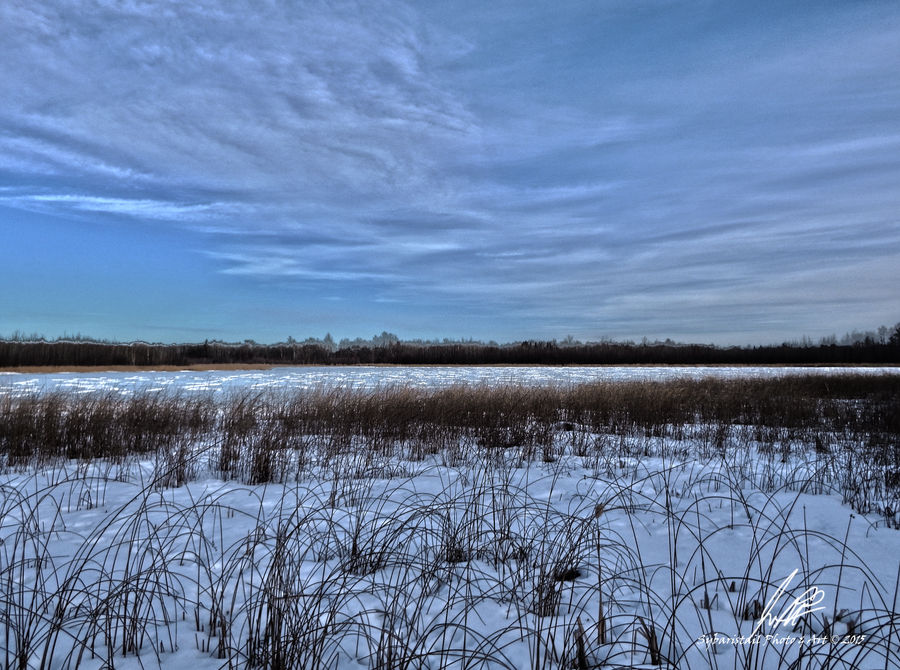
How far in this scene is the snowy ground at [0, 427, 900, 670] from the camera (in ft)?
8.40

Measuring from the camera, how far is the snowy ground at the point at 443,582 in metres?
2.56

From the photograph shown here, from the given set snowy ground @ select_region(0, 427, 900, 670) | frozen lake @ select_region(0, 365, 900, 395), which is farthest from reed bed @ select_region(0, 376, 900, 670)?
frozen lake @ select_region(0, 365, 900, 395)

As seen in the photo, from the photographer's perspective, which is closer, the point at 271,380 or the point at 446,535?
the point at 446,535

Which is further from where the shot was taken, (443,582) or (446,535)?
(446,535)

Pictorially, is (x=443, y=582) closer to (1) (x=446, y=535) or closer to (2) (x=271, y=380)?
(1) (x=446, y=535)

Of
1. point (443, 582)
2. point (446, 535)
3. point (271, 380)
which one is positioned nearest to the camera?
point (443, 582)

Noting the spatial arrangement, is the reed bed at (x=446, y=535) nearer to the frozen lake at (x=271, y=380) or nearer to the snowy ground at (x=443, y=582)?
the snowy ground at (x=443, y=582)

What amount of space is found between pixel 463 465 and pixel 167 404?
328 inches

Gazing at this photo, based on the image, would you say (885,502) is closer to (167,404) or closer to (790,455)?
(790,455)

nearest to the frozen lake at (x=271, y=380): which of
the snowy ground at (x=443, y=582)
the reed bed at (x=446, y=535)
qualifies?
the reed bed at (x=446, y=535)

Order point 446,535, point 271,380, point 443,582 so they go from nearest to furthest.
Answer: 1. point 443,582
2. point 446,535
3. point 271,380

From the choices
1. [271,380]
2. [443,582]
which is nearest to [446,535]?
[443,582]

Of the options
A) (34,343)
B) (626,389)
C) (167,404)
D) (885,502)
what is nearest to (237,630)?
(885,502)

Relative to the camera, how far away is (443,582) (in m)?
3.36
